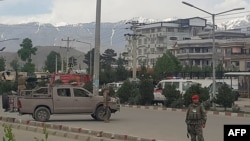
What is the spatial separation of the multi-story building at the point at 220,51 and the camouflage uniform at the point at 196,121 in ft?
257

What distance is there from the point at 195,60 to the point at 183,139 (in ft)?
345

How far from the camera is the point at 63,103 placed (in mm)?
22984

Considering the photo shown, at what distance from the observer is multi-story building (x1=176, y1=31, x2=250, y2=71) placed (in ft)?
318

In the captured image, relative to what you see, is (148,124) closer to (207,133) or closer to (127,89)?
(207,133)

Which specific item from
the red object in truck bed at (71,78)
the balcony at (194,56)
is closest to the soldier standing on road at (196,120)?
the red object in truck bed at (71,78)

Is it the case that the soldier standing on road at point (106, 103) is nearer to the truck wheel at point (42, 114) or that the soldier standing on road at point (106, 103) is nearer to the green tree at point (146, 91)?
the truck wheel at point (42, 114)

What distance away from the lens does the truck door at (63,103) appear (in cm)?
2300

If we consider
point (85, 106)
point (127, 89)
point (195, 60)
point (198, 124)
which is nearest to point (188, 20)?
point (195, 60)

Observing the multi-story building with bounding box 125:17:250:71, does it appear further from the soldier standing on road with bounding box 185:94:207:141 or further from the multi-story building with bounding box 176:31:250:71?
the soldier standing on road with bounding box 185:94:207:141

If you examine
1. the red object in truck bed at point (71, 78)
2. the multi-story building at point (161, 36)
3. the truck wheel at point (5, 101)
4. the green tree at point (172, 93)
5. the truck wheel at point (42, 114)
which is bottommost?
the truck wheel at point (42, 114)

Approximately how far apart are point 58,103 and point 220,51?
9177 cm

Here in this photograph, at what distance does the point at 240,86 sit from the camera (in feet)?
169

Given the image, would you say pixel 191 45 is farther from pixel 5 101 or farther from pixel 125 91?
pixel 5 101

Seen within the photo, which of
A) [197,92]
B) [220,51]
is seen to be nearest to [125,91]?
[197,92]
